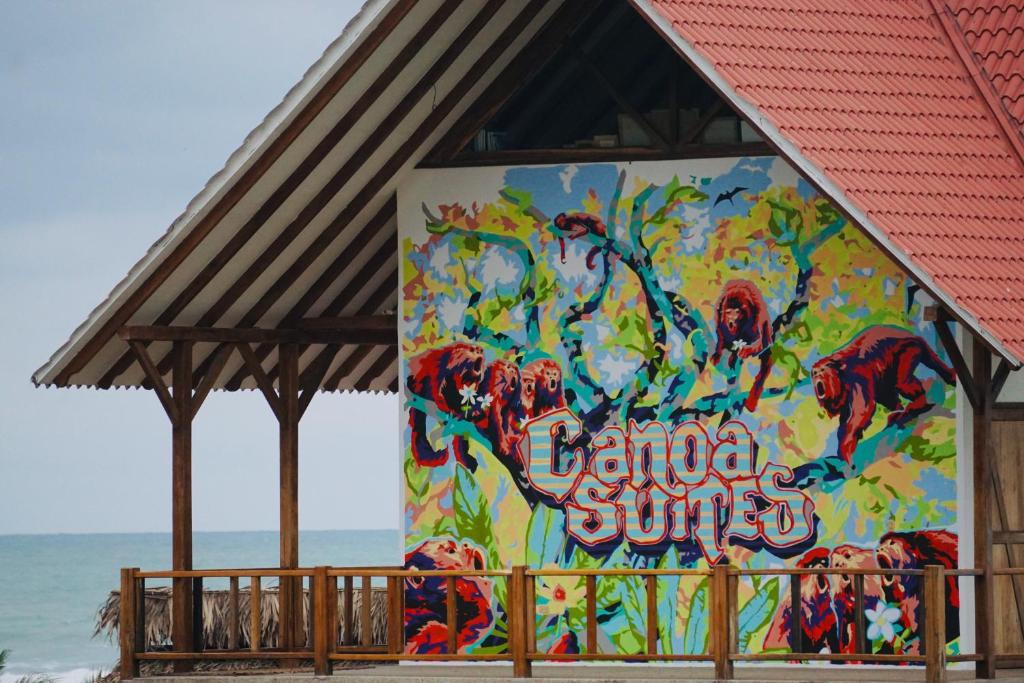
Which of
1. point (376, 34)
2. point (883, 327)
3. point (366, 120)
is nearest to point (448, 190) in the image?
point (366, 120)

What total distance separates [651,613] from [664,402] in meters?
2.13

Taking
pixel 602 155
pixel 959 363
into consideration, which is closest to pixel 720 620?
pixel 959 363

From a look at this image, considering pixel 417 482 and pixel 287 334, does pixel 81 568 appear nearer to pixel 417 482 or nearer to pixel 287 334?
pixel 287 334

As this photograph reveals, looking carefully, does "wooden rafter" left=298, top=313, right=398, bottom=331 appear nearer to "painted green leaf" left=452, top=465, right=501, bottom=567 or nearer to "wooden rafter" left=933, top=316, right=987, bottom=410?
"painted green leaf" left=452, top=465, right=501, bottom=567

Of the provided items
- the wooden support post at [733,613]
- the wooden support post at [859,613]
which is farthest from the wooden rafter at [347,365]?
the wooden support post at [859,613]

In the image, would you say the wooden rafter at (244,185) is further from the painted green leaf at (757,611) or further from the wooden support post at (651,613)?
the painted green leaf at (757,611)

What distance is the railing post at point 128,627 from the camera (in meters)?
17.3

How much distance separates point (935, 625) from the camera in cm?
1523

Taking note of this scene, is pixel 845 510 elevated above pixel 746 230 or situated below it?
below

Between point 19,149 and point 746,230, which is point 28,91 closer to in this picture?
point 19,149

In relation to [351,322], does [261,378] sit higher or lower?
lower

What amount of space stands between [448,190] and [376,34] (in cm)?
→ 257

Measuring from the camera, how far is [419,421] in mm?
18547

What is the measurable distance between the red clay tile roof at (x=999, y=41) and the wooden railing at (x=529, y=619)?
4.52 metres
